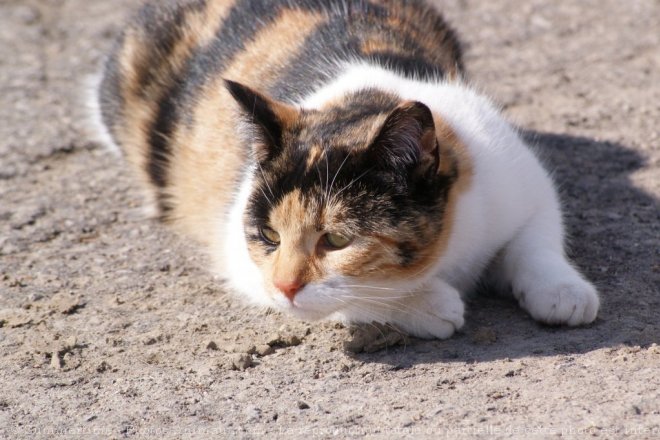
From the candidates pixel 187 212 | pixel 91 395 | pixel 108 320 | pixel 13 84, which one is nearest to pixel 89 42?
pixel 13 84

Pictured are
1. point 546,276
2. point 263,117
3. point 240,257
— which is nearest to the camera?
point 263,117

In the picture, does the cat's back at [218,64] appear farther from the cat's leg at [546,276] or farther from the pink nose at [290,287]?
the pink nose at [290,287]

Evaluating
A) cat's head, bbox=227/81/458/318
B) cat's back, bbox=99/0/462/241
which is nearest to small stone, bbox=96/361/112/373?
cat's head, bbox=227/81/458/318

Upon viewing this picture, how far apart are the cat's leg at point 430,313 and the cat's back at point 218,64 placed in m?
1.00

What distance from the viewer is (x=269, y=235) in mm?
3090

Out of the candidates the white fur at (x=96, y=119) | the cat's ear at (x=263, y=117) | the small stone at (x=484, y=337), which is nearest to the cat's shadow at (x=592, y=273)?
the small stone at (x=484, y=337)

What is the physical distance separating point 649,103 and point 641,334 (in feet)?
7.23

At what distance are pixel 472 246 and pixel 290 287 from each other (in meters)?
0.77

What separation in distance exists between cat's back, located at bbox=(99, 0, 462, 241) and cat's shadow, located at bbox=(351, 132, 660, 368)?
80 centimetres

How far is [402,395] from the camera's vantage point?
9.30ft

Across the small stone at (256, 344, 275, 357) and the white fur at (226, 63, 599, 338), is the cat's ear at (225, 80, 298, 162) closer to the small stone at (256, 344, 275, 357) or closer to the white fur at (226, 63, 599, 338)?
the white fur at (226, 63, 599, 338)

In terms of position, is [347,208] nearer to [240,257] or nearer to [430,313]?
[430,313]

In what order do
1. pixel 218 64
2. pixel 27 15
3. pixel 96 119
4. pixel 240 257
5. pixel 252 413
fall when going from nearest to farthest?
pixel 252 413 < pixel 240 257 < pixel 218 64 < pixel 96 119 < pixel 27 15

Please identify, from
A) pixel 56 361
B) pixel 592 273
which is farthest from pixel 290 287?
pixel 592 273
